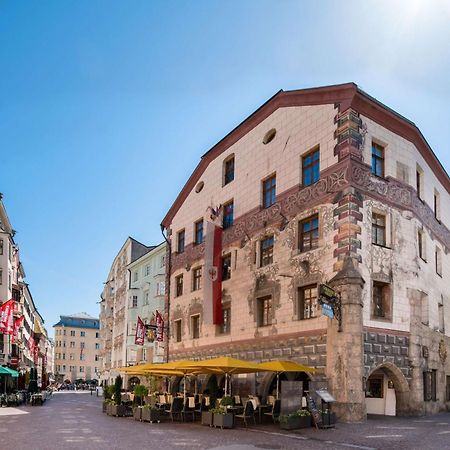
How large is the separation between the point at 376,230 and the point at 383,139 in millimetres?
4123

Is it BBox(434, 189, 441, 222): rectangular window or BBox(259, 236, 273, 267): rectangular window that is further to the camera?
BBox(434, 189, 441, 222): rectangular window

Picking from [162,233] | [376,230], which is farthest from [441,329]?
[162,233]

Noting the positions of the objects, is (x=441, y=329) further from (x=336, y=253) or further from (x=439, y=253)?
(x=336, y=253)

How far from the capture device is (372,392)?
2594cm

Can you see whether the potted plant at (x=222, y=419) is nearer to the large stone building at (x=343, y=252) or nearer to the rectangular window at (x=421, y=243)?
the large stone building at (x=343, y=252)

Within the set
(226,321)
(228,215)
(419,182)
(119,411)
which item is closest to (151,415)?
(119,411)

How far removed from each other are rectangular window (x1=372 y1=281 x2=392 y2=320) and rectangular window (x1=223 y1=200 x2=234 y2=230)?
35.2ft

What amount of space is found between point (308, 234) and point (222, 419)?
29.7 feet

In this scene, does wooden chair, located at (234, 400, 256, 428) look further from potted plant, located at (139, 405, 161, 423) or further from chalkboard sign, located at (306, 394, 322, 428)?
potted plant, located at (139, 405, 161, 423)

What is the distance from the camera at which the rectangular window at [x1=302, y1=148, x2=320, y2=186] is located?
85.2 feet

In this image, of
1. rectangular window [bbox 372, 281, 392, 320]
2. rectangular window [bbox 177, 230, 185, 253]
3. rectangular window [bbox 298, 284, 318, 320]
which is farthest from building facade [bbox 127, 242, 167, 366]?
rectangular window [bbox 372, 281, 392, 320]

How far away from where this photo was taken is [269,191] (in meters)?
29.6

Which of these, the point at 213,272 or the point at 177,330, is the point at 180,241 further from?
the point at 213,272

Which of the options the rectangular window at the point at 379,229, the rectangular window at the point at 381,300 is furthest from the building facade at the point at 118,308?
the rectangular window at the point at 379,229
